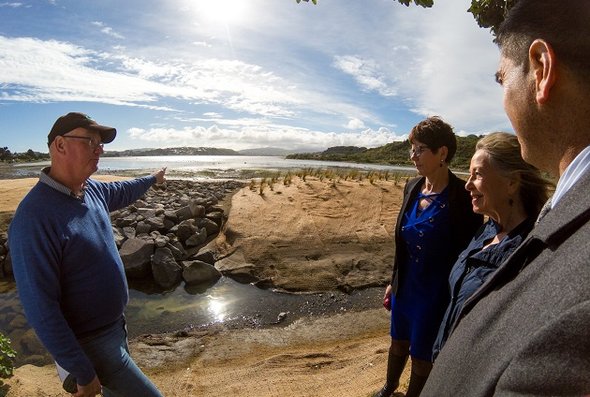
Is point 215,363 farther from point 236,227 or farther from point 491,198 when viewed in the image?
point 236,227

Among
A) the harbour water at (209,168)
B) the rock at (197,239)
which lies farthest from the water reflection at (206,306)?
the harbour water at (209,168)

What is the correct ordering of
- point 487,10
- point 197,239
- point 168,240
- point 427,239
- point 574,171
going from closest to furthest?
point 574,171 < point 487,10 < point 427,239 < point 168,240 < point 197,239

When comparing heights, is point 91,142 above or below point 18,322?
above

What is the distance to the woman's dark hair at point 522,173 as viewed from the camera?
228 centimetres

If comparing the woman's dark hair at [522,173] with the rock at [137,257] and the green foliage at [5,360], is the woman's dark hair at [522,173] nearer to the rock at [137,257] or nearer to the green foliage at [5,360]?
the green foliage at [5,360]

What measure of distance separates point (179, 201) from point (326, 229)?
6.00 meters

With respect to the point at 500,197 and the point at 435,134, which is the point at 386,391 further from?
the point at 435,134

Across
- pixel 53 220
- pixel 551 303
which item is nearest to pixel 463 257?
pixel 551 303

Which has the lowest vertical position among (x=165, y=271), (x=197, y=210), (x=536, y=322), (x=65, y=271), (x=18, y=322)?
(x=18, y=322)

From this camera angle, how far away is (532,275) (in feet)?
2.70

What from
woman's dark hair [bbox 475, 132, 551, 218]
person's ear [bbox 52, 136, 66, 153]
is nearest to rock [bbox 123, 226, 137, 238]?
person's ear [bbox 52, 136, 66, 153]

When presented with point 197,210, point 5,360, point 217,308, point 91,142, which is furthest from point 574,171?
point 197,210

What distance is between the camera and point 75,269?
2309 mm

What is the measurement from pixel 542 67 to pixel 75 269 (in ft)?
8.55
